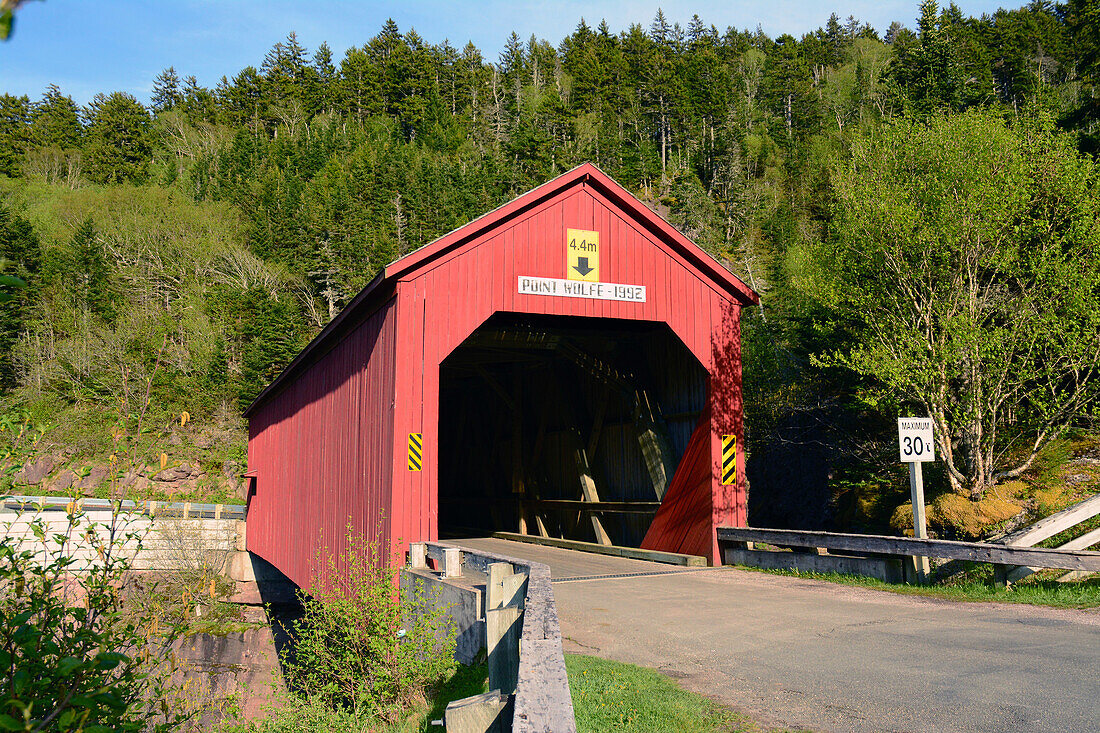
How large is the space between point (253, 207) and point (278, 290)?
8.69 metres

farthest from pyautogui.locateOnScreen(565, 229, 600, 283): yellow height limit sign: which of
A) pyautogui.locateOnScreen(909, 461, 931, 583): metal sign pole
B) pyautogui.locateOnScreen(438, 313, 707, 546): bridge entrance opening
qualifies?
pyautogui.locateOnScreen(909, 461, 931, 583): metal sign pole

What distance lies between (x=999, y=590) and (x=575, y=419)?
1006 cm

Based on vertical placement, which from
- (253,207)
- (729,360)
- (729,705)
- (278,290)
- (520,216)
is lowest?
(729,705)

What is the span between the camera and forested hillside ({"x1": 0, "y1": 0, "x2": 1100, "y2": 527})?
1852 cm

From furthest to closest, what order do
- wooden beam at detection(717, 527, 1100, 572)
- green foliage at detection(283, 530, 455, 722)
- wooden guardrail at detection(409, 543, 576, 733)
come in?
wooden beam at detection(717, 527, 1100, 572) < green foliage at detection(283, 530, 455, 722) < wooden guardrail at detection(409, 543, 576, 733)

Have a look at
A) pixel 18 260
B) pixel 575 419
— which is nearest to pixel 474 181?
pixel 18 260

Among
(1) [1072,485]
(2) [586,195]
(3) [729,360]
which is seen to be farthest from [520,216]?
(1) [1072,485]

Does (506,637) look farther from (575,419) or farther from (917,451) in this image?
(575,419)

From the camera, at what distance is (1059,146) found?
14.5 metres

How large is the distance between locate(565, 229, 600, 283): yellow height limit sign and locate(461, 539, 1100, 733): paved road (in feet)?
15.8

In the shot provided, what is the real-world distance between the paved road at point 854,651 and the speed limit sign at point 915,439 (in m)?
1.66

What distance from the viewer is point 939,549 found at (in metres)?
8.95

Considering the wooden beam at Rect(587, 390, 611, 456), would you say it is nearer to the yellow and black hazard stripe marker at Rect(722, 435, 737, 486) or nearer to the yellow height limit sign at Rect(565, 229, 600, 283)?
the yellow and black hazard stripe marker at Rect(722, 435, 737, 486)

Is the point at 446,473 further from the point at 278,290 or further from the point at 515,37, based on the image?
the point at 515,37
